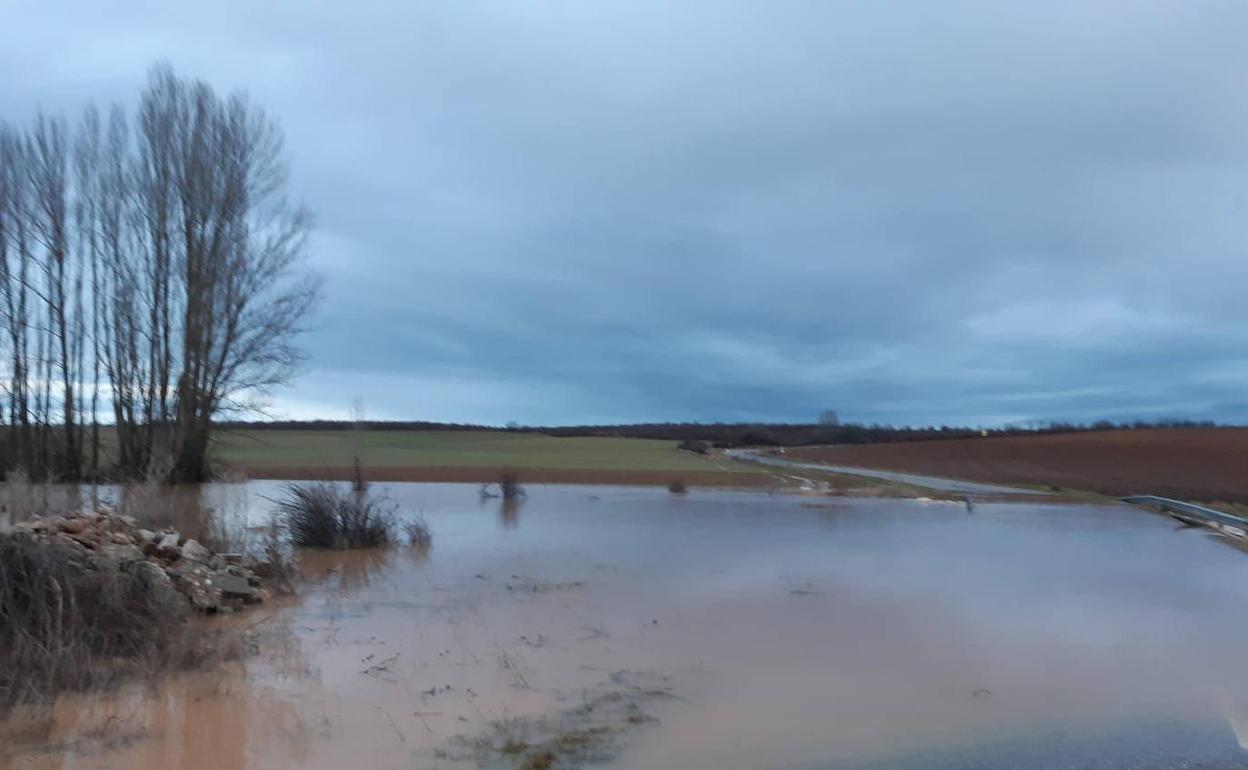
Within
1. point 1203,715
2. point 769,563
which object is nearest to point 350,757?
point 1203,715

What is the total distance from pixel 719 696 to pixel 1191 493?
4287 cm

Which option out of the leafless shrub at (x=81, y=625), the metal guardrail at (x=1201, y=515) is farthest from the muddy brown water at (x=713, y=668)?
the metal guardrail at (x=1201, y=515)

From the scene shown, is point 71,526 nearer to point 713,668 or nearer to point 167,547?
point 167,547

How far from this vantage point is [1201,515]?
1219 inches

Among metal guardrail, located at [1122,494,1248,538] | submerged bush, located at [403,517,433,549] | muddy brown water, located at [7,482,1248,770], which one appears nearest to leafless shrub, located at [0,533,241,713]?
muddy brown water, located at [7,482,1248,770]

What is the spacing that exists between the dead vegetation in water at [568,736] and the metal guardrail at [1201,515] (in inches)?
906

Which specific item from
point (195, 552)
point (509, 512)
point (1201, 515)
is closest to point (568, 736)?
point (195, 552)

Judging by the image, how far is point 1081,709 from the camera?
8.53m

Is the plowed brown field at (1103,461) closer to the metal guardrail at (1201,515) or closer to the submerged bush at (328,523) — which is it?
the metal guardrail at (1201,515)

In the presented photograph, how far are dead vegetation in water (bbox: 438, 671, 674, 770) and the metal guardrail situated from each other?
23017 mm

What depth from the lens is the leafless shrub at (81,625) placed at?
26.0 ft

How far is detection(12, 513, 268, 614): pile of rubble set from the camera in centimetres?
1044

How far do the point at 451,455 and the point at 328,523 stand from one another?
150 feet

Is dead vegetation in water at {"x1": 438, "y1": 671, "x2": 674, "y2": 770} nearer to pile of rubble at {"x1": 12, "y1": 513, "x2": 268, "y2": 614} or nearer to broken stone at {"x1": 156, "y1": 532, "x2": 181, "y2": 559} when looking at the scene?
pile of rubble at {"x1": 12, "y1": 513, "x2": 268, "y2": 614}
